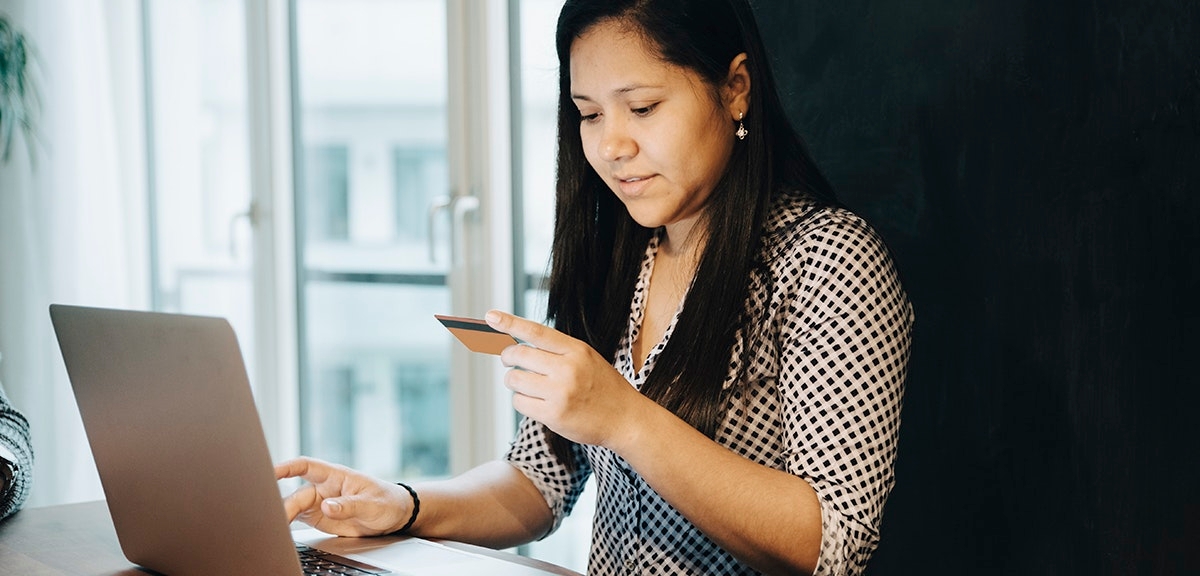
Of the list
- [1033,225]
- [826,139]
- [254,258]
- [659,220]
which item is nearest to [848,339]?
[659,220]

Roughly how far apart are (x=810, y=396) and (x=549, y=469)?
48 cm

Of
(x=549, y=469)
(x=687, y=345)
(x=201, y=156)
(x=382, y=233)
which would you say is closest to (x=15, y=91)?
A: (x=201, y=156)

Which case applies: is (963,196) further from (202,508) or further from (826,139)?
(202,508)

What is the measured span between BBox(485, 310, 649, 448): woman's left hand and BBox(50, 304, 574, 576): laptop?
172 mm

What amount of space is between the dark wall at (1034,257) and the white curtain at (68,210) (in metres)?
2.47

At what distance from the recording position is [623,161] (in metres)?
1.33

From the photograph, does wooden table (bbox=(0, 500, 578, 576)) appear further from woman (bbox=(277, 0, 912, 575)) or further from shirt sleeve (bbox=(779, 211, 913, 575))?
shirt sleeve (bbox=(779, 211, 913, 575))

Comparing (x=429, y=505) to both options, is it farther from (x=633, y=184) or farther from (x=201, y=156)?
(x=201, y=156)

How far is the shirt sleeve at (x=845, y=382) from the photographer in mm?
1155

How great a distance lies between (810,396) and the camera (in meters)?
1.18

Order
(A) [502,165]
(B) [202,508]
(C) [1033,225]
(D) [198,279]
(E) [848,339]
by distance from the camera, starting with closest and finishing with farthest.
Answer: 1. (B) [202,508]
2. (E) [848,339]
3. (C) [1033,225]
4. (A) [502,165]
5. (D) [198,279]

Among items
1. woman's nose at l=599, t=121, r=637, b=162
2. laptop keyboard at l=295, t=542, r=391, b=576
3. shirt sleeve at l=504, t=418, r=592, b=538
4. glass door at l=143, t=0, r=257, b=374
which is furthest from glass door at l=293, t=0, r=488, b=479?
laptop keyboard at l=295, t=542, r=391, b=576

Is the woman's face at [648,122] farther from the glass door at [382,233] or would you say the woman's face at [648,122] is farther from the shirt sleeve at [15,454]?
the glass door at [382,233]

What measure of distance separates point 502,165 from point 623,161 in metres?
1.32
